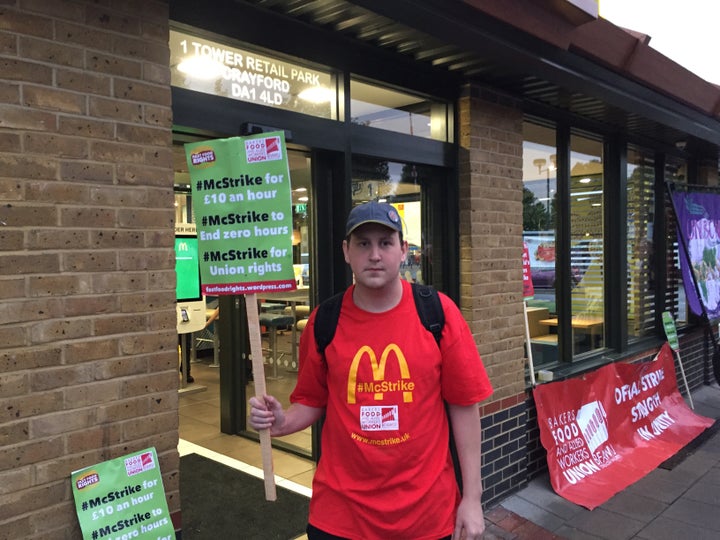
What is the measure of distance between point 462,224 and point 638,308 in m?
3.89

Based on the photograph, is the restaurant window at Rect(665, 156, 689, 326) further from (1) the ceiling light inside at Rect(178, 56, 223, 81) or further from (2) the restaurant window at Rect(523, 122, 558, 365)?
(1) the ceiling light inside at Rect(178, 56, 223, 81)

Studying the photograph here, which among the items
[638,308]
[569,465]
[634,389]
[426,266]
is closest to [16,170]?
[426,266]

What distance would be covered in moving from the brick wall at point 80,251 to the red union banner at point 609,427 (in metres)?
3.41

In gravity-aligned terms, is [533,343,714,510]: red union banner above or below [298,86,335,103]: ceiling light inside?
below

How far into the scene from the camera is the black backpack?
85.4 inches

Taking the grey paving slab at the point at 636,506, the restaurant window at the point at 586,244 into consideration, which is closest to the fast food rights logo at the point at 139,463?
the grey paving slab at the point at 636,506

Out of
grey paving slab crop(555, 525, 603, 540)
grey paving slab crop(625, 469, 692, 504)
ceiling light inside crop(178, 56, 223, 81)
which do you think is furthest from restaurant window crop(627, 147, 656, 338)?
ceiling light inside crop(178, 56, 223, 81)

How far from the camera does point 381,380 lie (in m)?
2.08

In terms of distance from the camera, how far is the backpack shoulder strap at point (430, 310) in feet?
7.10

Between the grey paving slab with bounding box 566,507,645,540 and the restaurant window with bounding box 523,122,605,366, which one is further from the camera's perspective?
the restaurant window with bounding box 523,122,605,366

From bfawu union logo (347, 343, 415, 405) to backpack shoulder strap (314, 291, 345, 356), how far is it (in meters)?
0.18

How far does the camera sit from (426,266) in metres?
4.68

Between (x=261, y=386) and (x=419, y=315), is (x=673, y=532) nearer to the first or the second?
(x=419, y=315)

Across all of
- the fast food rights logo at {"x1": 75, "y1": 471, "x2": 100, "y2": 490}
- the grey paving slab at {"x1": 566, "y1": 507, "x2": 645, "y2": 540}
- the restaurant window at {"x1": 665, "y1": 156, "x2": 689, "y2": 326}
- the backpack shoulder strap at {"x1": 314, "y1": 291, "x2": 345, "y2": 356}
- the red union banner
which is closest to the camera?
the backpack shoulder strap at {"x1": 314, "y1": 291, "x2": 345, "y2": 356}
